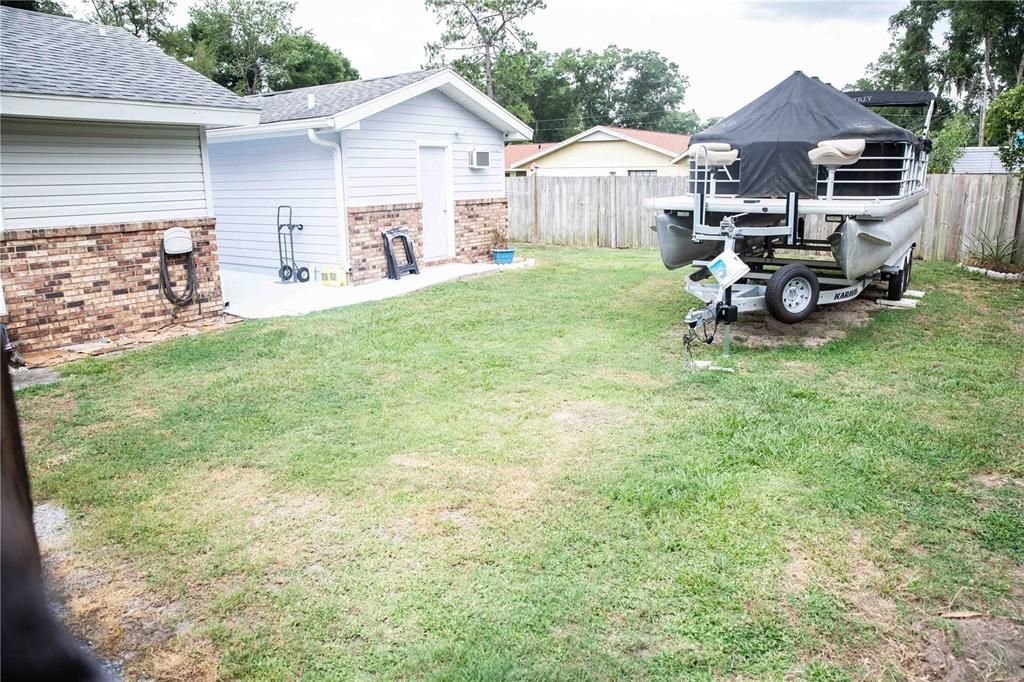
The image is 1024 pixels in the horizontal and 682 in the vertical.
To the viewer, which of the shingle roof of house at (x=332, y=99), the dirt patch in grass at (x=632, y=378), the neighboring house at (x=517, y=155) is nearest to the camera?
the dirt patch in grass at (x=632, y=378)

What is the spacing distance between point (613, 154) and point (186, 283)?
76.4 feet

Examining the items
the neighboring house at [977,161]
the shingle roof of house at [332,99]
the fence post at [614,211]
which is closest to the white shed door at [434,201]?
the shingle roof of house at [332,99]

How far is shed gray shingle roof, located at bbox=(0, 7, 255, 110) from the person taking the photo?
745 centimetres

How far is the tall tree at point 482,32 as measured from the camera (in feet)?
111

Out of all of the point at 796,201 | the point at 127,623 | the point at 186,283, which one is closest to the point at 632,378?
the point at 796,201

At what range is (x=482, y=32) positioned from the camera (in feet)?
113

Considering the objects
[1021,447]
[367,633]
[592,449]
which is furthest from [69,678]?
[1021,447]

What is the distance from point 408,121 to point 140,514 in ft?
30.8

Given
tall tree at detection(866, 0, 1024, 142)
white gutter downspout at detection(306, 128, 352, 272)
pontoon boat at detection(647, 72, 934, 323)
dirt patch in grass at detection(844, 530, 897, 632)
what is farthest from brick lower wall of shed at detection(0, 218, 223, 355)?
tall tree at detection(866, 0, 1024, 142)

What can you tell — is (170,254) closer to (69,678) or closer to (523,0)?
(69,678)

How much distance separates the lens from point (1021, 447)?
464 cm

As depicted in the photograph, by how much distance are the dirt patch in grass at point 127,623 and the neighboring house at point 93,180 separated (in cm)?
498

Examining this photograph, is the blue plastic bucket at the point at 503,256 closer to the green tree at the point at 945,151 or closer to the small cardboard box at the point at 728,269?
the small cardboard box at the point at 728,269

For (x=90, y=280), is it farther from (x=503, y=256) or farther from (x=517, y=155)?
(x=517, y=155)
